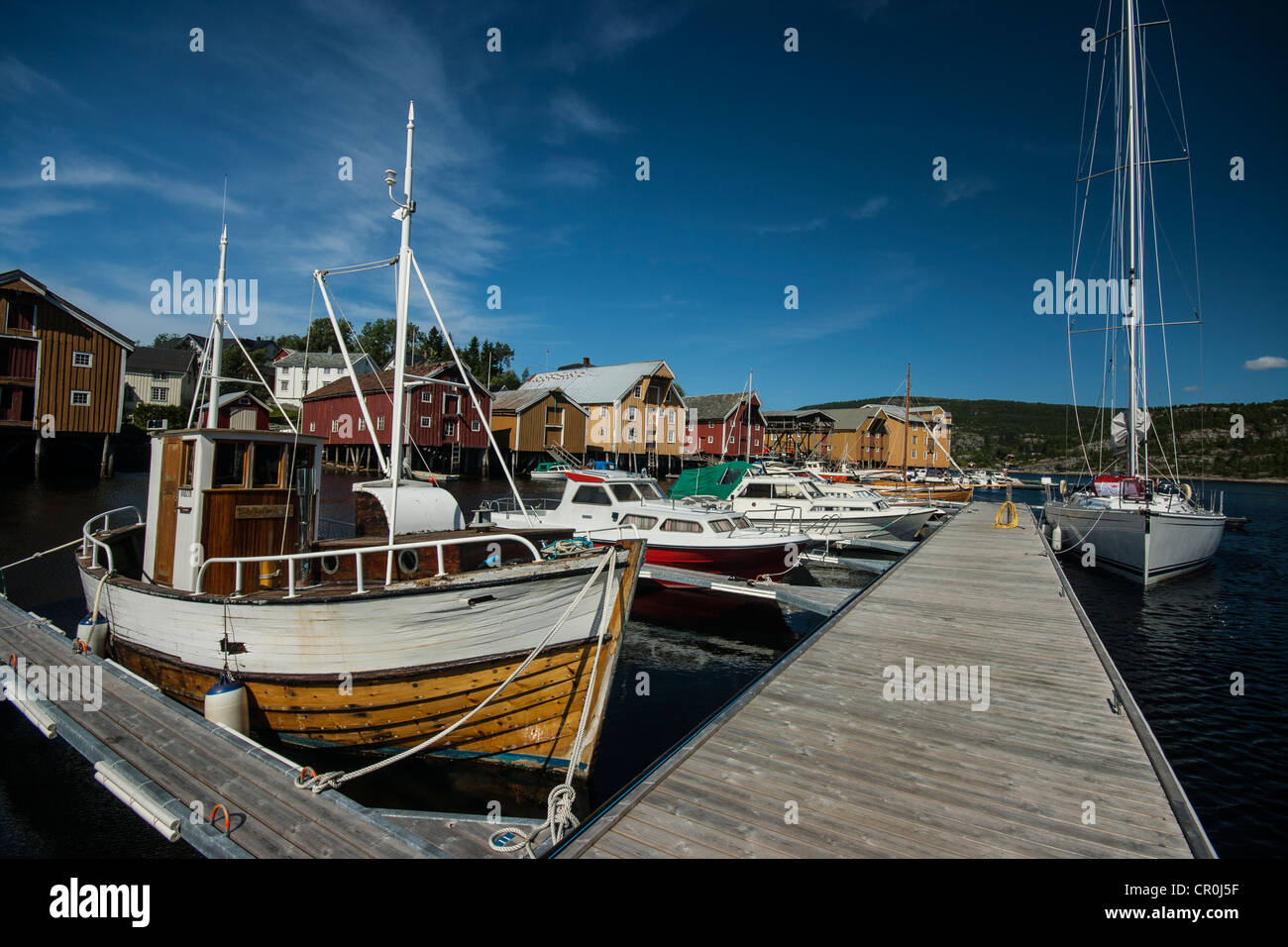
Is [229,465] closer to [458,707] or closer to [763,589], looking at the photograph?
[458,707]

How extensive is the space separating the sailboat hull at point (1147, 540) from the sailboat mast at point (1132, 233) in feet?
10.3

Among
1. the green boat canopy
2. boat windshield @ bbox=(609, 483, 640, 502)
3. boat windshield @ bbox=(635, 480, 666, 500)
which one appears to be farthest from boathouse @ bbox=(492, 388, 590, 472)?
boat windshield @ bbox=(609, 483, 640, 502)

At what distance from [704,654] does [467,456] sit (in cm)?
4567

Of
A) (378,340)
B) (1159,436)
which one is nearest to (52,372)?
(378,340)

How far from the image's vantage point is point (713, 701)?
10.4 metres

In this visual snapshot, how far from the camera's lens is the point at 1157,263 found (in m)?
23.4

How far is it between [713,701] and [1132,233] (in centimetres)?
2524

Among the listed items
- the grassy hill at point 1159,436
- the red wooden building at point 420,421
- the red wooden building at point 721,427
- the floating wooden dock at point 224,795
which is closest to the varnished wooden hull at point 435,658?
the floating wooden dock at point 224,795

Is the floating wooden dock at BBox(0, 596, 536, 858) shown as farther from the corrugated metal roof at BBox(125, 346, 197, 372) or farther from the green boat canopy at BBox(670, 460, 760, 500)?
the corrugated metal roof at BBox(125, 346, 197, 372)

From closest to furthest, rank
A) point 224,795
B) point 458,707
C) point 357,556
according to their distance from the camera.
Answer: point 224,795
point 357,556
point 458,707

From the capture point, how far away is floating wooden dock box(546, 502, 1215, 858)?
4.09 metres

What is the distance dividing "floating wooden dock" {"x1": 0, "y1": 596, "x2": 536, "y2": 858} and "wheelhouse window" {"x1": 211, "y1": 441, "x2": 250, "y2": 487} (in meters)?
2.69
